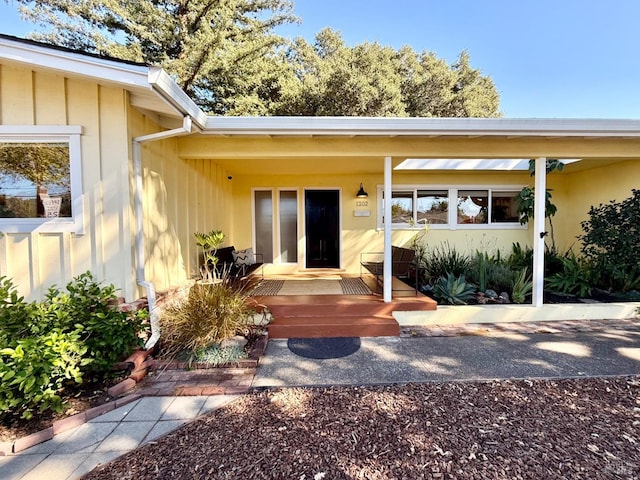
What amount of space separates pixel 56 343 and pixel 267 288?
3.54 meters

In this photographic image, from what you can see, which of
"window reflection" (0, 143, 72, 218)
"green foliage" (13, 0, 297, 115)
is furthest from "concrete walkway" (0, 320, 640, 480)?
"green foliage" (13, 0, 297, 115)

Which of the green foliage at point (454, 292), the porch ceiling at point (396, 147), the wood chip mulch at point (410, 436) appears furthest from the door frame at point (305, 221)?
the wood chip mulch at point (410, 436)

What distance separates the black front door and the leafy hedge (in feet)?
16.1

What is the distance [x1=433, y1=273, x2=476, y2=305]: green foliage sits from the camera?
17.0ft

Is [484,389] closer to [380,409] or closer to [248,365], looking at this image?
[380,409]

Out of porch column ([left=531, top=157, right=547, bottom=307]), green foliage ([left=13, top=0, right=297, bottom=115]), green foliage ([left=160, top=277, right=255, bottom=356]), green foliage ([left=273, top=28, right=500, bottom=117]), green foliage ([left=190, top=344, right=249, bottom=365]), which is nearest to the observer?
green foliage ([left=190, top=344, right=249, bottom=365])

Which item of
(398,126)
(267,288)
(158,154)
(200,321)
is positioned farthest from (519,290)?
(158,154)

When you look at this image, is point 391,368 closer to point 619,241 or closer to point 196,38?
point 619,241

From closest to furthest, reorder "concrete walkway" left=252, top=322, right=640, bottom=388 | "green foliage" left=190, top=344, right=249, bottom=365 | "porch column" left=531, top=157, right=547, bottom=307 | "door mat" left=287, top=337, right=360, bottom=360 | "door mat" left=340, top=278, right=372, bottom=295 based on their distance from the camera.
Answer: "concrete walkway" left=252, top=322, right=640, bottom=388
"green foliage" left=190, top=344, right=249, bottom=365
"door mat" left=287, top=337, right=360, bottom=360
"porch column" left=531, top=157, right=547, bottom=307
"door mat" left=340, top=278, right=372, bottom=295

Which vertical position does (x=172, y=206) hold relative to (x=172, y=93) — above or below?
below

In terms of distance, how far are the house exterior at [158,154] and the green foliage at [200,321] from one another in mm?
495

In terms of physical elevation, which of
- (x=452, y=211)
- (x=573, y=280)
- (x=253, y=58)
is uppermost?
(x=253, y=58)

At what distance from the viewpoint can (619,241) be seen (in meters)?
5.51

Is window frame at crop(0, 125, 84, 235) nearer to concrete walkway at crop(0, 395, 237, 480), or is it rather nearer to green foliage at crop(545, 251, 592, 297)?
concrete walkway at crop(0, 395, 237, 480)
